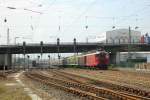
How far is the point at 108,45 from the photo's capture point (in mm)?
136000

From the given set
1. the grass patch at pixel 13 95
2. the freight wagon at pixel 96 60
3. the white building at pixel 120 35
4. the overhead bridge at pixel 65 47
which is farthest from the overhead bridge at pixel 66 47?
the grass patch at pixel 13 95

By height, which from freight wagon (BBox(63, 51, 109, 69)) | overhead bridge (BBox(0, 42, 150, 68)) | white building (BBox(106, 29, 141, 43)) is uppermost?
white building (BBox(106, 29, 141, 43))

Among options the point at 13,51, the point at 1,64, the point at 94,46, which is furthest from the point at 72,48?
the point at 1,64

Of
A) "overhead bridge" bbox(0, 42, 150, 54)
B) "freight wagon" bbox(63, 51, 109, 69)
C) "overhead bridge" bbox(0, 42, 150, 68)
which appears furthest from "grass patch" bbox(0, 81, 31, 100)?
"overhead bridge" bbox(0, 42, 150, 54)

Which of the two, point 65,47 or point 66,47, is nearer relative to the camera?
point 65,47

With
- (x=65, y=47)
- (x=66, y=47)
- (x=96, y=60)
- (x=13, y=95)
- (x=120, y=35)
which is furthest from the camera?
(x=120, y=35)

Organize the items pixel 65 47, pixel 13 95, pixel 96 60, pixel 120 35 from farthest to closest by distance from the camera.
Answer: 1. pixel 120 35
2. pixel 65 47
3. pixel 96 60
4. pixel 13 95

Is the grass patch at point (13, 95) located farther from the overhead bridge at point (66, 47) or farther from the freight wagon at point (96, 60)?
the overhead bridge at point (66, 47)

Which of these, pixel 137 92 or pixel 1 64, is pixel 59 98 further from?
pixel 1 64

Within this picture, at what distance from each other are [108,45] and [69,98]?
11531 centimetres

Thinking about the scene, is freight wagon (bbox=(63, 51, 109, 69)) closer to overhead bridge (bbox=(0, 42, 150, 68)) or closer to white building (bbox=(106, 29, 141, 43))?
overhead bridge (bbox=(0, 42, 150, 68))

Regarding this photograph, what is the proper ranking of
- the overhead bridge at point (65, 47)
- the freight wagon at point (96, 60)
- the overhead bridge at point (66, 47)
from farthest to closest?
the overhead bridge at point (66, 47)
the overhead bridge at point (65, 47)
the freight wagon at point (96, 60)

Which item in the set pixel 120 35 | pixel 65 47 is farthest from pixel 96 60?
pixel 120 35

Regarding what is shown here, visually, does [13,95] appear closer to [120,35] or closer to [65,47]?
[65,47]
